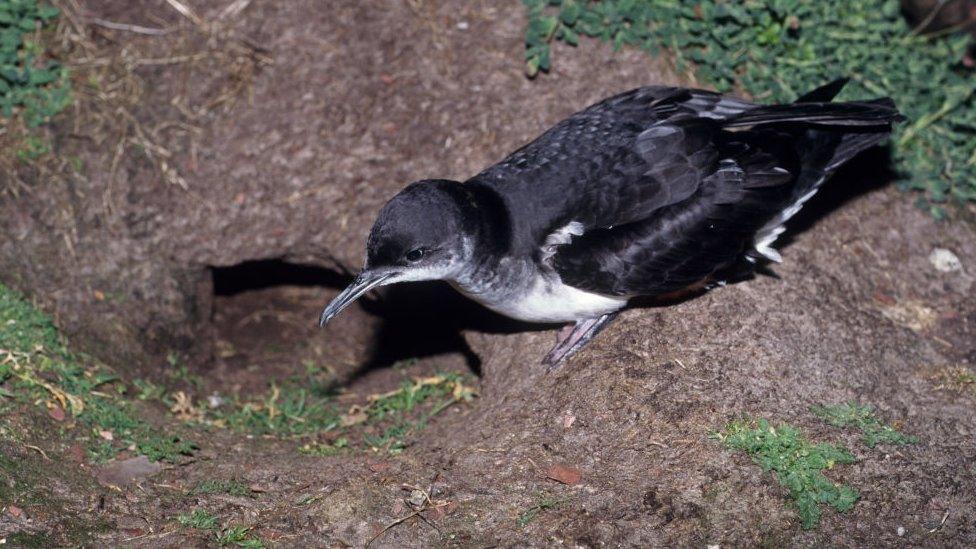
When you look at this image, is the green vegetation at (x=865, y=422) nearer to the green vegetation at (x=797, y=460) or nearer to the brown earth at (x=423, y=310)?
the brown earth at (x=423, y=310)

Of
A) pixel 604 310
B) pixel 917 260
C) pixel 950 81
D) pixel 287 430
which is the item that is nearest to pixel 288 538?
pixel 287 430

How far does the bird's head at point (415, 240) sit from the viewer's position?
4.70 metres

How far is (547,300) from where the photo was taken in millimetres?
5176

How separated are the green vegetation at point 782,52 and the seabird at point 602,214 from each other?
1.38m

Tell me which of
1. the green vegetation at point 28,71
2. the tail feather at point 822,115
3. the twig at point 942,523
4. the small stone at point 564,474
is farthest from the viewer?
the green vegetation at point 28,71

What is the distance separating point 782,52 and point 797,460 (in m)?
3.60

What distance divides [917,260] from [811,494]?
260 cm

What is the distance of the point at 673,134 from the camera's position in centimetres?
516

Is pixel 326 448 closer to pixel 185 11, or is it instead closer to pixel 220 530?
pixel 220 530

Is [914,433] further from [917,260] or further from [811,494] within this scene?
[917,260]

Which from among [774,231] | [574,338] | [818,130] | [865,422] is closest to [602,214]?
[574,338]

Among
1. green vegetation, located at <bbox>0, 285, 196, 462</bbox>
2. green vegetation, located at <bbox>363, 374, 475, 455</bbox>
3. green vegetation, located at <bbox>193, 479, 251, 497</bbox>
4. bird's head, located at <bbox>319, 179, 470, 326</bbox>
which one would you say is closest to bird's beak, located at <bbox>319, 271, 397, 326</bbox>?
bird's head, located at <bbox>319, 179, 470, 326</bbox>

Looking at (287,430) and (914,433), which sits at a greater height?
(914,433)

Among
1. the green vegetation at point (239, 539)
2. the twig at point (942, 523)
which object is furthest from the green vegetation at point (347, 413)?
the twig at point (942, 523)
